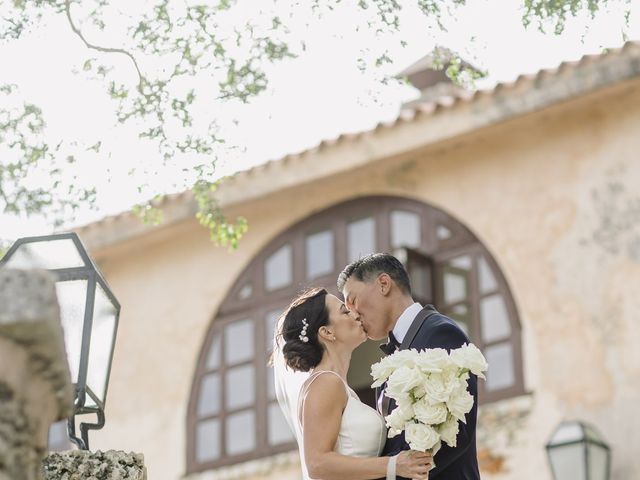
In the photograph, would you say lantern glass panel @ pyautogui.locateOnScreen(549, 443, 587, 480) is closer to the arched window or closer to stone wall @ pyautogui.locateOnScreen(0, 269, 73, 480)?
the arched window

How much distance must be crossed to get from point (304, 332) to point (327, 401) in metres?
0.39

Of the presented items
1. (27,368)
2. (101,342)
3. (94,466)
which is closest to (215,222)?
(101,342)

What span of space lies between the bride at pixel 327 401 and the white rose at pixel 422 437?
69 mm

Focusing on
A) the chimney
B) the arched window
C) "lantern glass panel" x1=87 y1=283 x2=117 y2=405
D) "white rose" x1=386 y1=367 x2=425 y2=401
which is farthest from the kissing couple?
the chimney

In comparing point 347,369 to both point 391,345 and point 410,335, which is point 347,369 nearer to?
point 391,345

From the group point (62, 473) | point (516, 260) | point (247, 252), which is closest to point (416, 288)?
point (516, 260)

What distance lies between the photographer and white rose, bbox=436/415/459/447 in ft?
14.2

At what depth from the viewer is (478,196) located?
13.3 meters

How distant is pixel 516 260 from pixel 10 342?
1133 centimetres

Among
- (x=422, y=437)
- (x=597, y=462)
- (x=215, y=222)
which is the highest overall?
(x=215, y=222)

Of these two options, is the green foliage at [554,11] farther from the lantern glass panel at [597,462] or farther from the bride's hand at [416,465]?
the lantern glass panel at [597,462]

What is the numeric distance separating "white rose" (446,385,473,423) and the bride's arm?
173mm

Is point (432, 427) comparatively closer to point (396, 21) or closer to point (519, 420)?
point (396, 21)

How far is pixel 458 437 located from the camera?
4523mm
